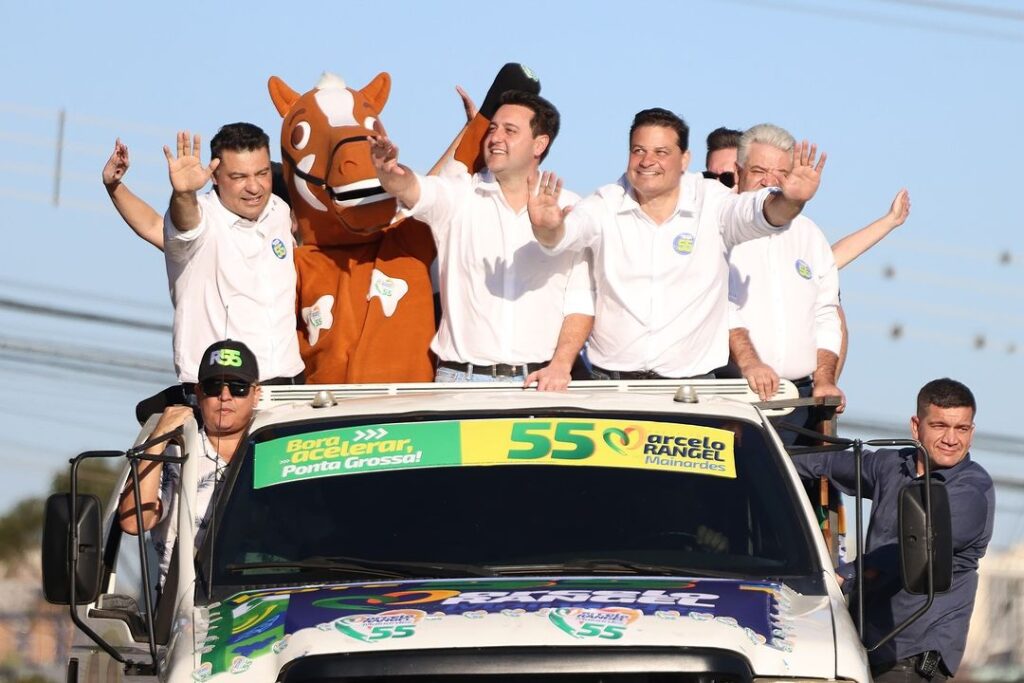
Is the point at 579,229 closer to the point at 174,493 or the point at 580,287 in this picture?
the point at 580,287

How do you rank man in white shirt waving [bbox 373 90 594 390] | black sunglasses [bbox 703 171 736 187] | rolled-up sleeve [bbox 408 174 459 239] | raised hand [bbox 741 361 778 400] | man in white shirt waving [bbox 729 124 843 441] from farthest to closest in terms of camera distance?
black sunglasses [bbox 703 171 736 187]
man in white shirt waving [bbox 729 124 843 441]
rolled-up sleeve [bbox 408 174 459 239]
man in white shirt waving [bbox 373 90 594 390]
raised hand [bbox 741 361 778 400]

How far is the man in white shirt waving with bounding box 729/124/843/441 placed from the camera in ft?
30.2

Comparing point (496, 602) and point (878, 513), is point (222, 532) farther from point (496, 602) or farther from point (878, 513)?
point (878, 513)

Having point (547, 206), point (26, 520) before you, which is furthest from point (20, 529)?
point (547, 206)

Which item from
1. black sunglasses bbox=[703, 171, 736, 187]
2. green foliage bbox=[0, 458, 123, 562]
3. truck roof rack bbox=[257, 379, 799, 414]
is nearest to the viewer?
truck roof rack bbox=[257, 379, 799, 414]

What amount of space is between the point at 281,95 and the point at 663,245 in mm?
2227

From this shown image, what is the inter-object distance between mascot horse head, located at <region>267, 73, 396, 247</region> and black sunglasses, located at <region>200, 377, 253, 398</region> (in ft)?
5.60

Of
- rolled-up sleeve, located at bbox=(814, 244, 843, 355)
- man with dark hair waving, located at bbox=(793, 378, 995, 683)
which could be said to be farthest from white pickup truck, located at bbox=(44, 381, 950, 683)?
rolled-up sleeve, located at bbox=(814, 244, 843, 355)

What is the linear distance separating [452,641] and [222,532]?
51.3 inches

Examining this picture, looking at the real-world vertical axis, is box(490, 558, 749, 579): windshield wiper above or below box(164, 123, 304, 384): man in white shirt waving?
below

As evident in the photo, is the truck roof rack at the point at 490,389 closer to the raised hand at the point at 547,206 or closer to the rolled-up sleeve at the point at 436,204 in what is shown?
the raised hand at the point at 547,206

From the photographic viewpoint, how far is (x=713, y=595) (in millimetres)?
5832

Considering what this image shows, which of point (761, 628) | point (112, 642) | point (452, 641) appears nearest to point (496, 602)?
point (452, 641)

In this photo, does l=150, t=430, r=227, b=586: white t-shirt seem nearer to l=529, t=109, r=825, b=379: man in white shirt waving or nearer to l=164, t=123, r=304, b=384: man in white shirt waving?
l=164, t=123, r=304, b=384: man in white shirt waving
